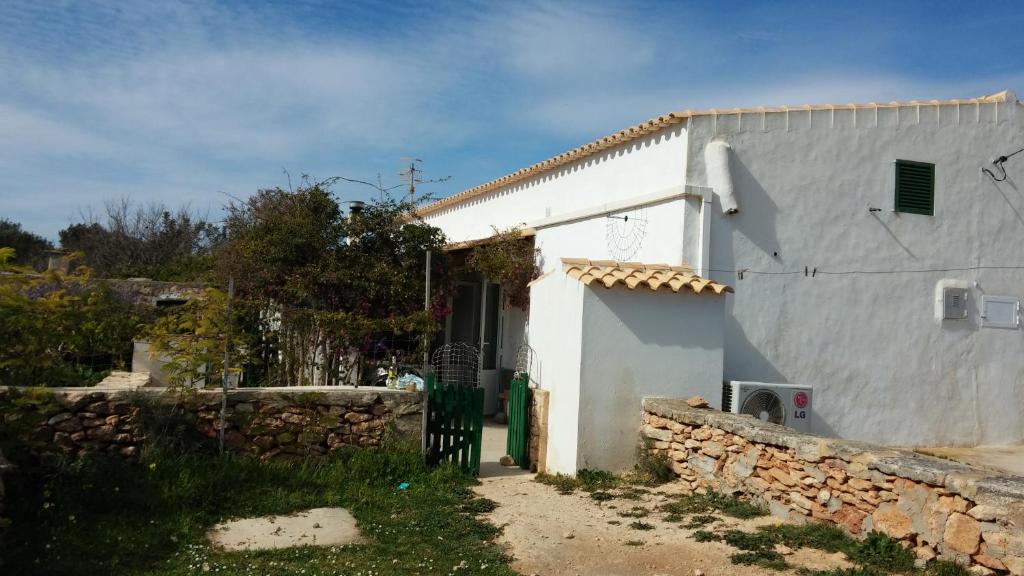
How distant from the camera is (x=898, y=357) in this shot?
10.5 meters

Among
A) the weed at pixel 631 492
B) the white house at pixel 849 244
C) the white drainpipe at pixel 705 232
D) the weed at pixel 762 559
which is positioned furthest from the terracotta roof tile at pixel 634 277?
the weed at pixel 762 559

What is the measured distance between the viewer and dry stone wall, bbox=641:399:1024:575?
457cm

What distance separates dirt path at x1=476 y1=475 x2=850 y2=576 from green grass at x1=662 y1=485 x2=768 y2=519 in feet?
0.43

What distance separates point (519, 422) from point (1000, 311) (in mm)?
7189

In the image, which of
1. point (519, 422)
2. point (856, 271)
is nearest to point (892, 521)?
point (519, 422)

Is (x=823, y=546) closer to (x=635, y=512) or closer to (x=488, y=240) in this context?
(x=635, y=512)

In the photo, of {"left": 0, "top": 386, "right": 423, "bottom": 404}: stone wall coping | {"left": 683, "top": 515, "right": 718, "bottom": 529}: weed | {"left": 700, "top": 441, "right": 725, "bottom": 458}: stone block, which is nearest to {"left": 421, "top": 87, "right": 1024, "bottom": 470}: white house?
{"left": 0, "top": 386, "right": 423, "bottom": 404}: stone wall coping

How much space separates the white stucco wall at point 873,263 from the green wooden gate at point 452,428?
3.43 meters

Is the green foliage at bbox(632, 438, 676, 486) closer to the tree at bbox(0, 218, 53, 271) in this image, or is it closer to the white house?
the white house

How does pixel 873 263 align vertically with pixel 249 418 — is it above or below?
above

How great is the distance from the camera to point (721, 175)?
31.4 ft

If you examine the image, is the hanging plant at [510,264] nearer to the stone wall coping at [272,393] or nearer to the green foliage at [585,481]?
the stone wall coping at [272,393]

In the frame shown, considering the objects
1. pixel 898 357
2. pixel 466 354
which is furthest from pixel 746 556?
pixel 466 354

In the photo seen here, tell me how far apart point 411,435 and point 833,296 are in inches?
230
